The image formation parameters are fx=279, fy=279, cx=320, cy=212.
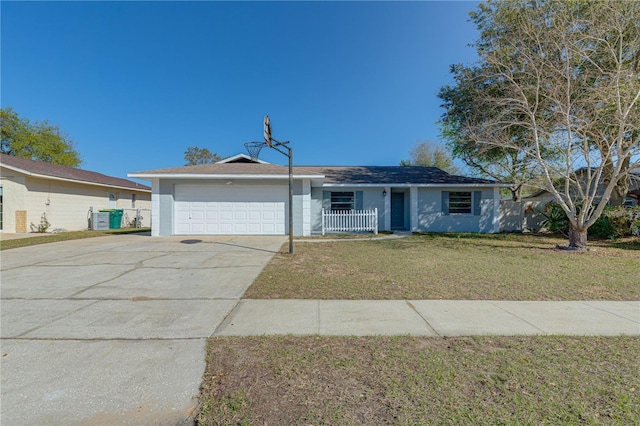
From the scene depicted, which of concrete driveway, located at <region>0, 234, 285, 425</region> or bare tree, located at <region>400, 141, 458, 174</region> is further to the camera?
bare tree, located at <region>400, 141, 458, 174</region>

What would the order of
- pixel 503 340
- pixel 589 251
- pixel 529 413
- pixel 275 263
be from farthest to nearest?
pixel 589 251
pixel 275 263
pixel 503 340
pixel 529 413

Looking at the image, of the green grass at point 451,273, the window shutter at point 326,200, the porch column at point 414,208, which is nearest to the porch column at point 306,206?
the window shutter at point 326,200

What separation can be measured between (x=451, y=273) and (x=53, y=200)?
2036 centimetres

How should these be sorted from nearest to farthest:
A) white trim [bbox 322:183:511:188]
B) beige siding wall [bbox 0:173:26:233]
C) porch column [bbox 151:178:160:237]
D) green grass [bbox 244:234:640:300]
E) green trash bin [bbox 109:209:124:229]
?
green grass [bbox 244:234:640:300] → porch column [bbox 151:178:160:237] → white trim [bbox 322:183:511:188] → beige siding wall [bbox 0:173:26:233] → green trash bin [bbox 109:209:124:229]

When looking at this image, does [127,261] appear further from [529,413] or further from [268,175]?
[529,413]

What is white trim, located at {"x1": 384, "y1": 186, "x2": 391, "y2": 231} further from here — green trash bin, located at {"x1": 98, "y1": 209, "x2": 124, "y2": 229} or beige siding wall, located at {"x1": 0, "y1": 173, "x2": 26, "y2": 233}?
beige siding wall, located at {"x1": 0, "y1": 173, "x2": 26, "y2": 233}

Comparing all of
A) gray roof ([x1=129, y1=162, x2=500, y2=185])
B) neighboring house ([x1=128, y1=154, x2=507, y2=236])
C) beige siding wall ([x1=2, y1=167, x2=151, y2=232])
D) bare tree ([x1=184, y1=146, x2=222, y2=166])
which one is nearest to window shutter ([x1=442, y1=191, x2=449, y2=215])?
neighboring house ([x1=128, y1=154, x2=507, y2=236])

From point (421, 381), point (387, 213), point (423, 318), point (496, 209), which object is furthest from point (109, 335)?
point (496, 209)

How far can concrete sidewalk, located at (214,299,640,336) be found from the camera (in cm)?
334

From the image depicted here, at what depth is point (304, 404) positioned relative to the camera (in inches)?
82.2

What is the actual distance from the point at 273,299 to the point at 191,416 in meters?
2.48

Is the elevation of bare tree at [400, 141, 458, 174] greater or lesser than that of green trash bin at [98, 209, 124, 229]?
greater

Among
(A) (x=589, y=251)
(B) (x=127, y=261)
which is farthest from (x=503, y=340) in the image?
(A) (x=589, y=251)

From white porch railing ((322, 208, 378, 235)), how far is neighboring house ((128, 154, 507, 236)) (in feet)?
2.17
